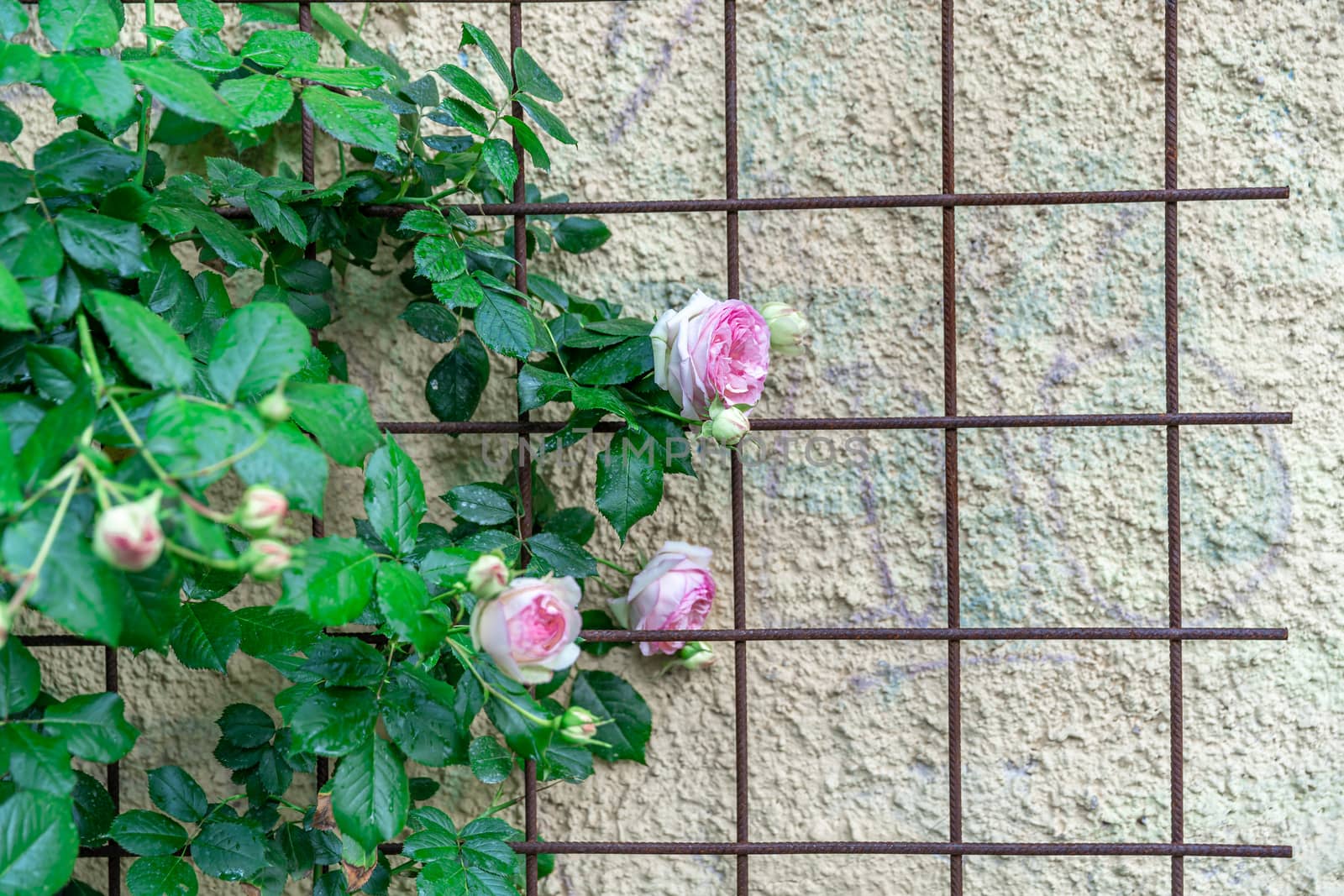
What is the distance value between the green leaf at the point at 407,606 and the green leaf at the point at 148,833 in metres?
0.34

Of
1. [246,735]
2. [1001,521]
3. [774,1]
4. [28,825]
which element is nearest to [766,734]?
[1001,521]

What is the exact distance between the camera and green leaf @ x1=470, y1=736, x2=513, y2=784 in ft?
2.47

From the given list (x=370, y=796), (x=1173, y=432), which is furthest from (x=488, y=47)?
(x=1173, y=432)

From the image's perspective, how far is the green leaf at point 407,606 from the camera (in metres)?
0.56

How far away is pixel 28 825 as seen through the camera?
1.76 ft

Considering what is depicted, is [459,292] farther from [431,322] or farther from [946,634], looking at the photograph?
[946,634]

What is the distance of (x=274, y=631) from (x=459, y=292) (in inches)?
11.6

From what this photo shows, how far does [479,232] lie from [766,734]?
0.56m

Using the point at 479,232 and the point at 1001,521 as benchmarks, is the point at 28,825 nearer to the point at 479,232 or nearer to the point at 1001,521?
the point at 479,232

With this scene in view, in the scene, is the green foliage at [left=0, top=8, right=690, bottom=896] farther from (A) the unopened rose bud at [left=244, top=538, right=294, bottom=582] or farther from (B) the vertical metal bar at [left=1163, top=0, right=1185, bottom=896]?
(B) the vertical metal bar at [left=1163, top=0, right=1185, bottom=896]

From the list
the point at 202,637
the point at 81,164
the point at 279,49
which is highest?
the point at 279,49

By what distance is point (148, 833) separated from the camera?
72cm

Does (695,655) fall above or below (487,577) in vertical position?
below

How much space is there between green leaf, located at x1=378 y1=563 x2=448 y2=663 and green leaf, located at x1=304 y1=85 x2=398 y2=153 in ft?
0.96
